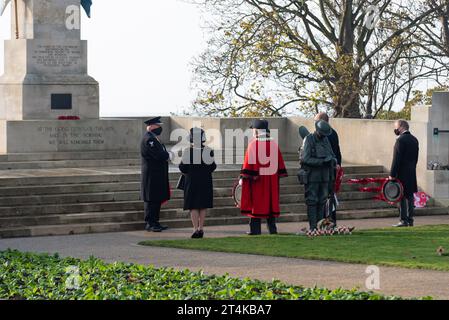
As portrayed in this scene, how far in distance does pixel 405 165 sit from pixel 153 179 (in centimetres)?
422

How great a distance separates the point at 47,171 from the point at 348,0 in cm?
1378

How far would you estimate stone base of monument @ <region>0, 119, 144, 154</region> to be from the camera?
86.7 feet

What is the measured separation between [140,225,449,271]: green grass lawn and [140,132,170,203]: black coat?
83.0 inches

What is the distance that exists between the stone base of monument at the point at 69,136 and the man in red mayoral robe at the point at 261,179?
837cm

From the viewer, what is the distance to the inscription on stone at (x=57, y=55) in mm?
28422

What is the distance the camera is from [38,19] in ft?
93.6

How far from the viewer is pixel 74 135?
2722cm

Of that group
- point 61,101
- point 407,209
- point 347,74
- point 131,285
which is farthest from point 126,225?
point 347,74

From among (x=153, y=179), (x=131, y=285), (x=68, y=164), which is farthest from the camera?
(x=68, y=164)

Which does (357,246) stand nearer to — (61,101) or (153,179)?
(153,179)

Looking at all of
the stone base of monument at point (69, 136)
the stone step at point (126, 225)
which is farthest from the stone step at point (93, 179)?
the stone base of monument at point (69, 136)

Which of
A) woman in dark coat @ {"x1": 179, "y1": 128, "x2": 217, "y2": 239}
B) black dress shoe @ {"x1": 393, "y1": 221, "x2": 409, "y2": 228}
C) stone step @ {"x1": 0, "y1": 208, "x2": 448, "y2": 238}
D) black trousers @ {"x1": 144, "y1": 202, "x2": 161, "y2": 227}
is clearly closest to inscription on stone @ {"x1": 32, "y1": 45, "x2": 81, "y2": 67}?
stone step @ {"x1": 0, "y1": 208, "x2": 448, "y2": 238}

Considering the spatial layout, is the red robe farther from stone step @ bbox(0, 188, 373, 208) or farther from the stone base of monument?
the stone base of monument

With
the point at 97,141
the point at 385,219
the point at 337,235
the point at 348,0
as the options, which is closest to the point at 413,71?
the point at 348,0
